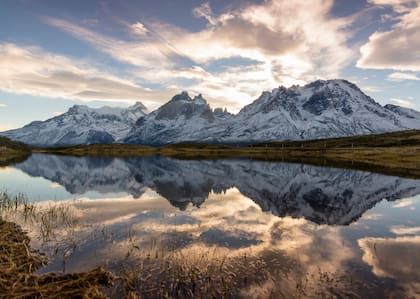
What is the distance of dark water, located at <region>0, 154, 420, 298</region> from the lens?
73.6ft

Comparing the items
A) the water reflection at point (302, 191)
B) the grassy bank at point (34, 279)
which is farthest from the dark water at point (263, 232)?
the grassy bank at point (34, 279)

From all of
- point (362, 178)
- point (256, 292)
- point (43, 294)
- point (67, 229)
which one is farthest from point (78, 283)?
point (362, 178)

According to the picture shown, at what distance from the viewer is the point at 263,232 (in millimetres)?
33781

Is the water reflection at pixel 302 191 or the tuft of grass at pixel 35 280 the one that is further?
the water reflection at pixel 302 191

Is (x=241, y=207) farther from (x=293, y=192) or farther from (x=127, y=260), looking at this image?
(x=127, y=260)

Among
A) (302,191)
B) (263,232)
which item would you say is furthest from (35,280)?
(302,191)

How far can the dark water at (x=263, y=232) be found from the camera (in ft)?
73.6

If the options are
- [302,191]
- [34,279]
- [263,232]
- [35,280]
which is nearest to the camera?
[35,280]

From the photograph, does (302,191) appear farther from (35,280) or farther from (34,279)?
(35,280)

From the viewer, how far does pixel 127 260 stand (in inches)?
942

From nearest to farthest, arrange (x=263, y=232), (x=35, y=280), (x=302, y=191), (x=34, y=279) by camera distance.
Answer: (x=35, y=280) < (x=34, y=279) < (x=263, y=232) < (x=302, y=191)

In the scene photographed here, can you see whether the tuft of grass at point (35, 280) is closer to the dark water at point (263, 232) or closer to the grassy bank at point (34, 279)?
the grassy bank at point (34, 279)

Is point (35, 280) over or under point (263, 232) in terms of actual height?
over

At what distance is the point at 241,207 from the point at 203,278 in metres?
28.6
